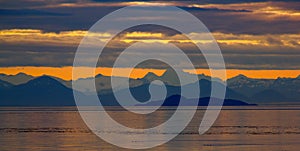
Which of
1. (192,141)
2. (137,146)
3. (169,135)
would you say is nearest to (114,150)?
(137,146)

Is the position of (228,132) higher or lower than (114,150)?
lower

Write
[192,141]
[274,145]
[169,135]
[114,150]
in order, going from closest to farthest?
[114,150], [274,145], [192,141], [169,135]

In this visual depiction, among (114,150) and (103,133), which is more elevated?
(114,150)

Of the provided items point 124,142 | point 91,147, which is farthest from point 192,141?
point 91,147

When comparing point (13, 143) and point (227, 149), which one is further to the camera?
point (13, 143)

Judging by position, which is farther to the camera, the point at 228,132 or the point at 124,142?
the point at 228,132

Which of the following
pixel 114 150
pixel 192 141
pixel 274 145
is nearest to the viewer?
pixel 114 150

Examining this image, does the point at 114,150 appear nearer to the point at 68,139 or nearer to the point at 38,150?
the point at 38,150

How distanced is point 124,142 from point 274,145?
18.4 meters

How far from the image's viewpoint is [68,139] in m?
107

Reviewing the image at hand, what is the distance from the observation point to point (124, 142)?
9925 centimetres

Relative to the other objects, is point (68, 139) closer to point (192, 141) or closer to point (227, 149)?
point (192, 141)

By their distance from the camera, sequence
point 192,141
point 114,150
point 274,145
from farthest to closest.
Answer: point 192,141
point 274,145
point 114,150

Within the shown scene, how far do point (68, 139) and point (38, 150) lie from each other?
53.4 ft
